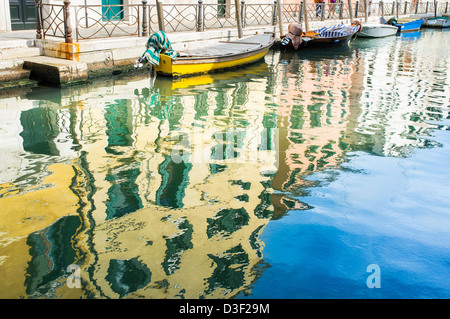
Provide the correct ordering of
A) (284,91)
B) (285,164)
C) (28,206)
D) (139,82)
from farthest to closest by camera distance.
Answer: (139,82), (284,91), (285,164), (28,206)

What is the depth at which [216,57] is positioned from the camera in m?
12.0

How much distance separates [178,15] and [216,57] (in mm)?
5456

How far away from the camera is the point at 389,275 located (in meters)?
3.64

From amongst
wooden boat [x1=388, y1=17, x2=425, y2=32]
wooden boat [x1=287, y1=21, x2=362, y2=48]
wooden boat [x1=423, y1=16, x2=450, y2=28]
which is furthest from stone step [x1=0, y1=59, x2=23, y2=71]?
wooden boat [x1=423, y1=16, x2=450, y2=28]

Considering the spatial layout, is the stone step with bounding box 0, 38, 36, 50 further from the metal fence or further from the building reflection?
the building reflection

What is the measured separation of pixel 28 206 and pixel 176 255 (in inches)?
66.2

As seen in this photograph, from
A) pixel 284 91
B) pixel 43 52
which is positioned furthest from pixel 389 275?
pixel 43 52

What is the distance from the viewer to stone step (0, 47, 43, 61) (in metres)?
9.70

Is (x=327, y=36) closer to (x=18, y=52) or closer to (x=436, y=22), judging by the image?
(x=18, y=52)

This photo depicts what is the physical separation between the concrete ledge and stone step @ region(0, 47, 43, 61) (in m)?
0.18

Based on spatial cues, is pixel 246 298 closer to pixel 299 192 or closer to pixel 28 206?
pixel 299 192

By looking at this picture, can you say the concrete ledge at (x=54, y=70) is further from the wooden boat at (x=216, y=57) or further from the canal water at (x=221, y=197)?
the wooden boat at (x=216, y=57)

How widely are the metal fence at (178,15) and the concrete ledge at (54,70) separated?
612 mm
